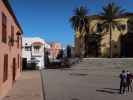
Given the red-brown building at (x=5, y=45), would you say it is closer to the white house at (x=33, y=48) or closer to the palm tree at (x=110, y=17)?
the palm tree at (x=110, y=17)

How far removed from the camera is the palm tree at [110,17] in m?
65.9

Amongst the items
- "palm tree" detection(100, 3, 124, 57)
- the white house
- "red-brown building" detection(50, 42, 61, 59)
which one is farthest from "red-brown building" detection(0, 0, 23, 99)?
"red-brown building" detection(50, 42, 61, 59)

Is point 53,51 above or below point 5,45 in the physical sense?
above

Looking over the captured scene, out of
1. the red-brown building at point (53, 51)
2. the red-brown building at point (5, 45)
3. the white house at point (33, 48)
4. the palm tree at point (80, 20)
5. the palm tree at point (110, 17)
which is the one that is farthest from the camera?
the red-brown building at point (53, 51)

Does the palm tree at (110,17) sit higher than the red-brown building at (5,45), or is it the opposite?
the palm tree at (110,17)

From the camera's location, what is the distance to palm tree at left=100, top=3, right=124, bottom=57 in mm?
65938

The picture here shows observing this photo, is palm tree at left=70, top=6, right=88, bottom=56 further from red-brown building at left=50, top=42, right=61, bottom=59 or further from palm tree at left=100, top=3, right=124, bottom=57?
red-brown building at left=50, top=42, right=61, bottom=59

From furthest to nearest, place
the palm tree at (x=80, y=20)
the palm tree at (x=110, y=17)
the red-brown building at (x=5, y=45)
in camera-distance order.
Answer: the palm tree at (x=80, y=20) → the palm tree at (x=110, y=17) → the red-brown building at (x=5, y=45)

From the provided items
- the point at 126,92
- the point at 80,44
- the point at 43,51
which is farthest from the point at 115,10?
the point at 126,92

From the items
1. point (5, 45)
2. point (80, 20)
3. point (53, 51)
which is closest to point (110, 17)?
point (80, 20)

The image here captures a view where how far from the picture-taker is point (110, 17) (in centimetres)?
6619

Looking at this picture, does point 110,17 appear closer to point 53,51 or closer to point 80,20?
point 80,20

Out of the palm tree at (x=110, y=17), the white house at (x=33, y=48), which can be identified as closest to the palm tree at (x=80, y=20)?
the palm tree at (x=110, y=17)

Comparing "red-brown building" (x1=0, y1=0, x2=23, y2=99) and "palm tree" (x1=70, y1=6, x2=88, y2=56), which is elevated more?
"palm tree" (x1=70, y1=6, x2=88, y2=56)
